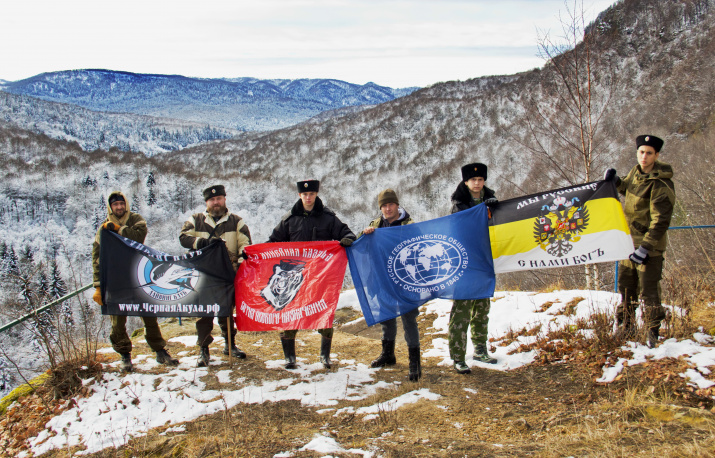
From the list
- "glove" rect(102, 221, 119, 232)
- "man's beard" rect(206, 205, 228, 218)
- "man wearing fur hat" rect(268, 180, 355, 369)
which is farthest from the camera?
"man's beard" rect(206, 205, 228, 218)

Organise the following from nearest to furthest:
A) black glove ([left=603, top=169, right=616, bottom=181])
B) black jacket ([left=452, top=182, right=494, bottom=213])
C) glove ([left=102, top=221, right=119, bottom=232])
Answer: black glove ([left=603, top=169, right=616, bottom=181]) < black jacket ([left=452, top=182, right=494, bottom=213]) < glove ([left=102, top=221, right=119, bottom=232])

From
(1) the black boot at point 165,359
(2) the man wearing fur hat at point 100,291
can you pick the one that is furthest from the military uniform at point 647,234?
(2) the man wearing fur hat at point 100,291

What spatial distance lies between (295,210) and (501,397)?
360cm

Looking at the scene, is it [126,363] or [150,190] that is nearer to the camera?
[126,363]

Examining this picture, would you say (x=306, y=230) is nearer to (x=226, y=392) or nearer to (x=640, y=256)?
(x=226, y=392)

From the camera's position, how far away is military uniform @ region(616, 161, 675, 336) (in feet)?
15.3

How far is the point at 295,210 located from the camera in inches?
239

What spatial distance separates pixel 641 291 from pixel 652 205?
1046 millimetres

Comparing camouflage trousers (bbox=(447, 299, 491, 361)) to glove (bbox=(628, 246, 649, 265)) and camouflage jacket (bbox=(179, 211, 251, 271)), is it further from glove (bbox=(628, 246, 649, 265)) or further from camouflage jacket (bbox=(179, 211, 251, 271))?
camouflage jacket (bbox=(179, 211, 251, 271))

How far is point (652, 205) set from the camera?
4.71 metres

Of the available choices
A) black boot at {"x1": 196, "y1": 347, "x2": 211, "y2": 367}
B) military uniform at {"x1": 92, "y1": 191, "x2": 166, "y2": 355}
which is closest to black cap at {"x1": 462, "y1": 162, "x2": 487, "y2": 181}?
black boot at {"x1": 196, "y1": 347, "x2": 211, "y2": 367}

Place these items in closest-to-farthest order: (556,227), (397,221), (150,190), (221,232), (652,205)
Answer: (652,205) < (556,227) < (397,221) < (221,232) < (150,190)

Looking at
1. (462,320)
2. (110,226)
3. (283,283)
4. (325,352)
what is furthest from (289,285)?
(110,226)

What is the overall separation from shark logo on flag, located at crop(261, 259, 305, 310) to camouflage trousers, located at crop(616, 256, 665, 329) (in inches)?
166
